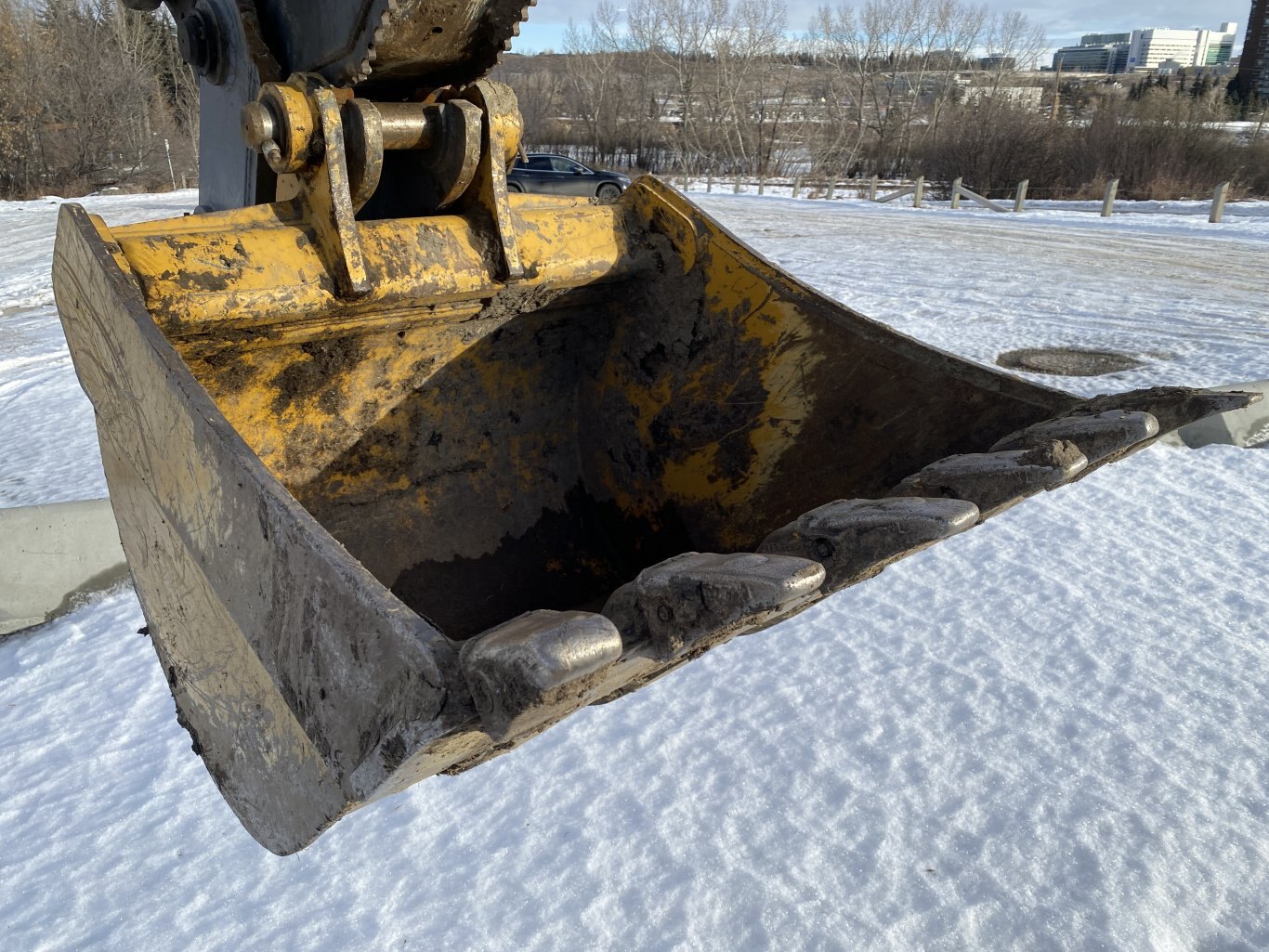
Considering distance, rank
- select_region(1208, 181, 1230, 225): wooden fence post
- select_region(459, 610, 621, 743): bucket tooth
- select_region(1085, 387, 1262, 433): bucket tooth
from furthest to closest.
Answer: select_region(1208, 181, 1230, 225): wooden fence post, select_region(1085, 387, 1262, 433): bucket tooth, select_region(459, 610, 621, 743): bucket tooth

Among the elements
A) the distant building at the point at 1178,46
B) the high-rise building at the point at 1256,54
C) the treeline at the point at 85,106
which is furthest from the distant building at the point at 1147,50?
the treeline at the point at 85,106

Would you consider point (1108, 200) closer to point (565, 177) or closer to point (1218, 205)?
point (1218, 205)

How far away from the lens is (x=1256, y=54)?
1607 inches

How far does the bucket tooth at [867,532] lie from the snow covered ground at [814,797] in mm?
888

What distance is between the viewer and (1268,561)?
354 centimetres

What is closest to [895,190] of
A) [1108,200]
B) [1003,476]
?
[1108,200]

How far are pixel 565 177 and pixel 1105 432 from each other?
15.9m

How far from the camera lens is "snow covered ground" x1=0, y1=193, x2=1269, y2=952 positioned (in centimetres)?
198

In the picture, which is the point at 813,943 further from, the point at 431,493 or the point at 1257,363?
the point at 1257,363

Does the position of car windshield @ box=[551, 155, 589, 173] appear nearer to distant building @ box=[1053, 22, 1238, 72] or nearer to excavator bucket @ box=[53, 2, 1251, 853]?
excavator bucket @ box=[53, 2, 1251, 853]

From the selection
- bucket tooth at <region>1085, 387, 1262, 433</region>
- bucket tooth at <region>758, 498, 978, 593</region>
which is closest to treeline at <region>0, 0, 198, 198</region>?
bucket tooth at <region>758, 498, 978, 593</region>

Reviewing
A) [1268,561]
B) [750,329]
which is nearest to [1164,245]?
[1268,561]

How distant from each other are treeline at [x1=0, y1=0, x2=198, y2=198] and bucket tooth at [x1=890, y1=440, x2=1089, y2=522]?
3004 cm

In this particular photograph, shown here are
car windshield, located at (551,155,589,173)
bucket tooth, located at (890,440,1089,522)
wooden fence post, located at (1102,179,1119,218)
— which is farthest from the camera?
car windshield, located at (551,155,589,173)
